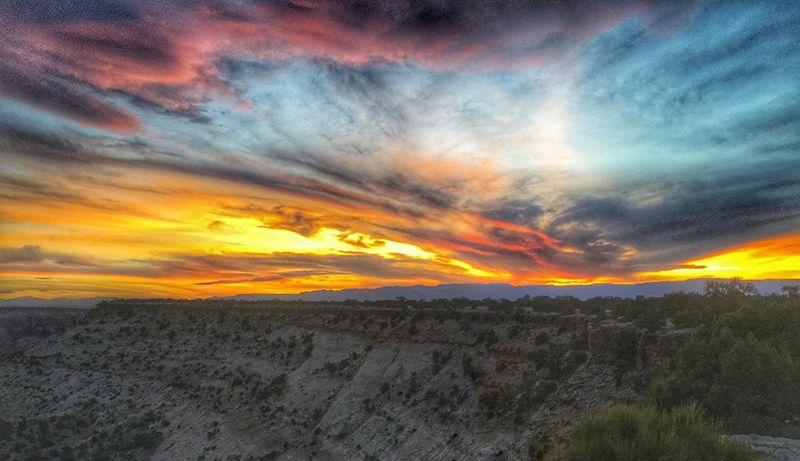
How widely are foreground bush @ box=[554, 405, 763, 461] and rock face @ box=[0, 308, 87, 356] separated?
9089 centimetres

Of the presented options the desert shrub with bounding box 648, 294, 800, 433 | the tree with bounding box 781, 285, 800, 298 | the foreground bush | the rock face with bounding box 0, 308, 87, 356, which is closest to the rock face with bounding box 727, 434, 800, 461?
the foreground bush

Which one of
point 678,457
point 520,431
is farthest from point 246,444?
point 678,457

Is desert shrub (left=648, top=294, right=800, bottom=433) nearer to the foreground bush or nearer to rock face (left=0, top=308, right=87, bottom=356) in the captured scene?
the foreground bush

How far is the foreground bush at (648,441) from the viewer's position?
37.4 ft

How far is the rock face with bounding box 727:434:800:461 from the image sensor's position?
12.6 m

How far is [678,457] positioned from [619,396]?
961 centimetres

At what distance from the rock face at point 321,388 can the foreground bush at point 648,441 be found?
23.5ft

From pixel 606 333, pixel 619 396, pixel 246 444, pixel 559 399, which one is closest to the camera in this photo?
pixel 619 396

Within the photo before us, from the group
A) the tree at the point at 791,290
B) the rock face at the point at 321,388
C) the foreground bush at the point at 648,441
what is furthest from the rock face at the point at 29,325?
the tree at the point at 791,290

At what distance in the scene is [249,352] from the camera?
49.6 meters

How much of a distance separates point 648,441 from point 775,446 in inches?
192

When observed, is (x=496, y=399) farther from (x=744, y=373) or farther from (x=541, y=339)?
(x=744, y=373)

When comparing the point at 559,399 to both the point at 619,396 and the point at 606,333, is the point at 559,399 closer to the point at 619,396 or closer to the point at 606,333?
the point at 619,396

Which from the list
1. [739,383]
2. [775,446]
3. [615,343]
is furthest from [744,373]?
[615,343]
